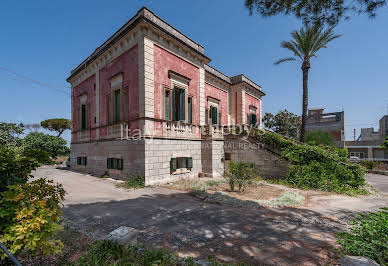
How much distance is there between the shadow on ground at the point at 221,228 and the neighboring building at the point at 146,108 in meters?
3.43

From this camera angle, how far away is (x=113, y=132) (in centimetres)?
1070

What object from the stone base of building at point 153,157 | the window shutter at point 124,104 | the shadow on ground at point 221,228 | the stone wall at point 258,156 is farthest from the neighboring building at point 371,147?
the window shutter at point 124,104

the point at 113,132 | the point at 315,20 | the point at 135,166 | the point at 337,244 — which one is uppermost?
the point at 315,20

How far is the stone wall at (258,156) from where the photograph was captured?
10.1 m

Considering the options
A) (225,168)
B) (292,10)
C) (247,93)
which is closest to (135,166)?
(225,168)

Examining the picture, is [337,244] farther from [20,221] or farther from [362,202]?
[20,221]

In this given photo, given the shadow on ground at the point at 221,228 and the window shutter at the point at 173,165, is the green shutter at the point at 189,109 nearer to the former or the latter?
the window shutter at the point at 173,165

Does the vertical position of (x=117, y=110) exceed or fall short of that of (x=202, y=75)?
it falls short

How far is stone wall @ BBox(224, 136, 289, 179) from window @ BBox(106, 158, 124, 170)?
685 centimetres

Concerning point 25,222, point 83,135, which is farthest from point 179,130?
point 83,135

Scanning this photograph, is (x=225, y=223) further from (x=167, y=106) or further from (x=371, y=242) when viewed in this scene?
(x=167, y=106)

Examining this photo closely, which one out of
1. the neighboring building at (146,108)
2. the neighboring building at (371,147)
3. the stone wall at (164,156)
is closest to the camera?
the stone wall at (164,156)

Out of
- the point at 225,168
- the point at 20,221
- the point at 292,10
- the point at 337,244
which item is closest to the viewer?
the point at 20,221

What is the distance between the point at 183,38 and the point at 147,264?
1165cm
